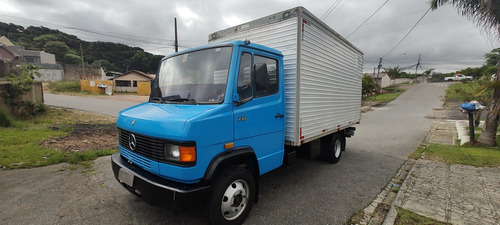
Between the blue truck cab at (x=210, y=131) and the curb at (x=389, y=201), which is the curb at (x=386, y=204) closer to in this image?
the curb at (x=389, y=201)

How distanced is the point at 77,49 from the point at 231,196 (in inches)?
3316

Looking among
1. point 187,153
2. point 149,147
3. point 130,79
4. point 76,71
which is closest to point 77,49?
point 76,71

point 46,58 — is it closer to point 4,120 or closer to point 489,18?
point 4,120

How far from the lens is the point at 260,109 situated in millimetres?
3000

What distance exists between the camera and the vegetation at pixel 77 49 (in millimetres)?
57234

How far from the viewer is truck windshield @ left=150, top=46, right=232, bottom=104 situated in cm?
275

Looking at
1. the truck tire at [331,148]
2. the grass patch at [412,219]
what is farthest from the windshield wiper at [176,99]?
the truck tire at [331,148]

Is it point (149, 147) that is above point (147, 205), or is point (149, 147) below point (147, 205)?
above

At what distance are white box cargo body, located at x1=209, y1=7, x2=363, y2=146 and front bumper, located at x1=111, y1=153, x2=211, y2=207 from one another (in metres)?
1.79

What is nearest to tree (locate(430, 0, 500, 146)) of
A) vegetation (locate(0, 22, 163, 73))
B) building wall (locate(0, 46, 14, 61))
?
building wall (locate(0, 46, 14, 61))

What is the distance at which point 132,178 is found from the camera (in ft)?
8.49

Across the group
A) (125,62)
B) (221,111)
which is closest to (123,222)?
(221,111)

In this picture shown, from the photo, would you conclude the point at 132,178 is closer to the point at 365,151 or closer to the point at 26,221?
the point at 26,221

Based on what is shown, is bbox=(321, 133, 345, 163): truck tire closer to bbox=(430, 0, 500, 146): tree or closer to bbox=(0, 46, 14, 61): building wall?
bbox=(430, 0, 500, 146): tree
